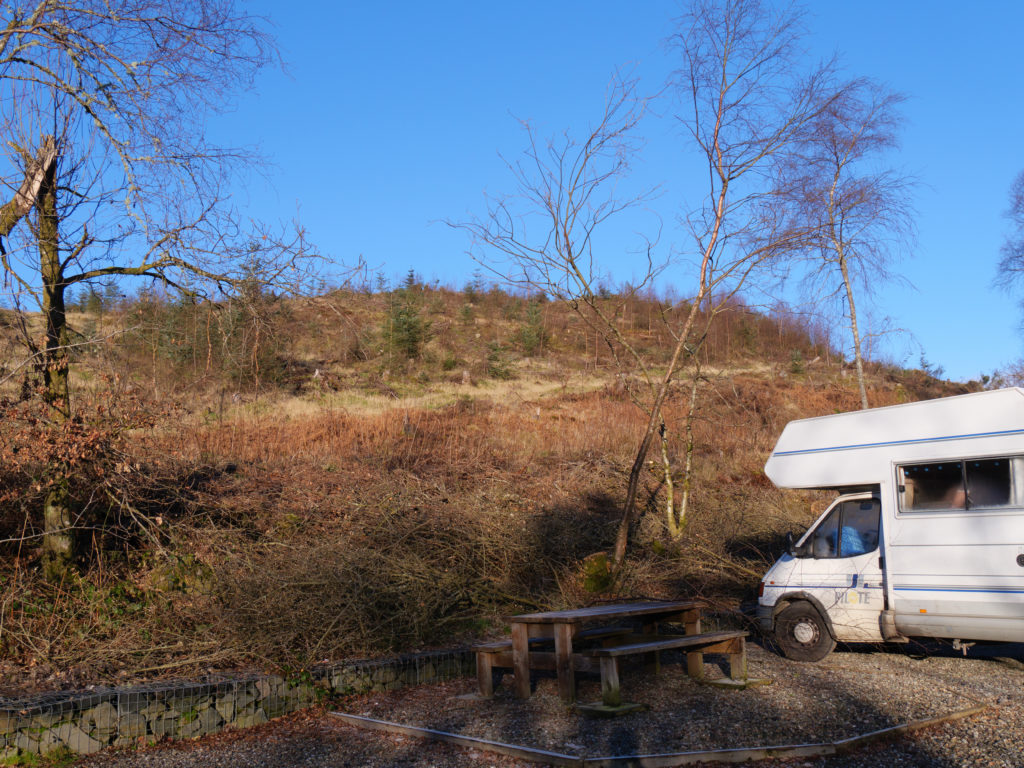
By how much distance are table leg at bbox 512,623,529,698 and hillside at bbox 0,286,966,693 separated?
2.06 m

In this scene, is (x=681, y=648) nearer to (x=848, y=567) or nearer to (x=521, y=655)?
(x=521, y=655)

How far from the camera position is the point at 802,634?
29.6ft

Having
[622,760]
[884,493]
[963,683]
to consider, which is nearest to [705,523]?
[884,493]

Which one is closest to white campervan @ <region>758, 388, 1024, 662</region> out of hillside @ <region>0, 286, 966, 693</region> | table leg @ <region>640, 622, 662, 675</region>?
table leg @ <region>640, 622, 662, 675</region>

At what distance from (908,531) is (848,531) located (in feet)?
2.40

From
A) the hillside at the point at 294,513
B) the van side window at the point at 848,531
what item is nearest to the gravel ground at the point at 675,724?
the van side window at the point at 848,531

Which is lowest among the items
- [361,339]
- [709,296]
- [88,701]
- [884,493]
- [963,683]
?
[963,683]

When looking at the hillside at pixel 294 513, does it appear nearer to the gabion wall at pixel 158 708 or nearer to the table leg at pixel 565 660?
the gabion wall at pixel 158 708

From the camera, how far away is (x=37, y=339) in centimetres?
863

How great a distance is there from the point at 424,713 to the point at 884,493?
5.38m

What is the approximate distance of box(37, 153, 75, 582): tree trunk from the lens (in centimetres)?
855

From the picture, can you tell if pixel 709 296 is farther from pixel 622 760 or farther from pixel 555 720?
pixel 622 760

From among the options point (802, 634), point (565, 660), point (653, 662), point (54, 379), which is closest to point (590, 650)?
point (565, 660)

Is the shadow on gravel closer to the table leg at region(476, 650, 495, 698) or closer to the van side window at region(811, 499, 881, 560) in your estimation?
the table leg at region(476, 650, 495, 698)
